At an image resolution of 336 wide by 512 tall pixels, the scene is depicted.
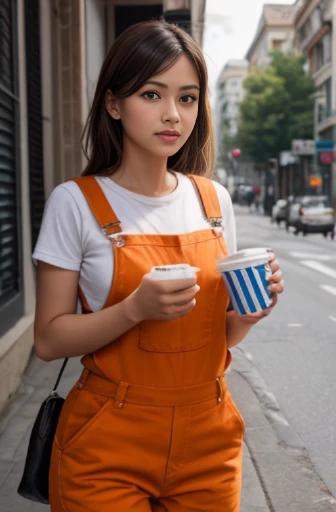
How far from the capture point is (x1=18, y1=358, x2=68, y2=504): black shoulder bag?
2.04 m

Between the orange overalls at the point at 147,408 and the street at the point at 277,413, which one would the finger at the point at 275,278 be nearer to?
the orange overalls at the point at 147,408

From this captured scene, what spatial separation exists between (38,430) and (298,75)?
64.5 m

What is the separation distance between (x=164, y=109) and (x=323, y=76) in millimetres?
61293

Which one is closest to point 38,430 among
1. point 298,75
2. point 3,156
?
point 3,156

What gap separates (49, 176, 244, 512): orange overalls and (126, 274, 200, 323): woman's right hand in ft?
0.35

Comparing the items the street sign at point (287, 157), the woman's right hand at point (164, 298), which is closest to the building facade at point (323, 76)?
the street sign at point (287, 157)

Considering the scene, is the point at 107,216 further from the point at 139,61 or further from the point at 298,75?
the point at 298,75

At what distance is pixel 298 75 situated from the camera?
64.0 meters

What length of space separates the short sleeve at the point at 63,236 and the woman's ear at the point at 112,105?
25 cm

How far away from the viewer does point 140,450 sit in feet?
6.03

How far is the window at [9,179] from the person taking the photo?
20.9 feet

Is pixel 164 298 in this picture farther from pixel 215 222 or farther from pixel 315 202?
pixel 315 202

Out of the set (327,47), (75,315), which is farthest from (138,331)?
(327,47)

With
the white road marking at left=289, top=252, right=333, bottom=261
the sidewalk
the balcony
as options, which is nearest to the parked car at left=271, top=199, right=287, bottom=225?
the balcony
